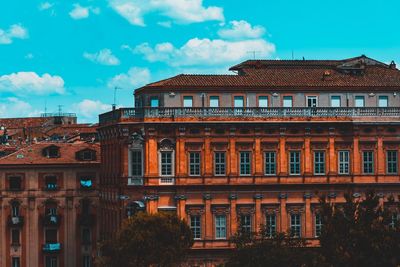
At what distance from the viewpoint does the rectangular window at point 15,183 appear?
117 meters

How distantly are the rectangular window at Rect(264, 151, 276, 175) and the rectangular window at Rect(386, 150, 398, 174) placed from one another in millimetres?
9378

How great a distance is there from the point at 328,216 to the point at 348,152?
22873 millimetres

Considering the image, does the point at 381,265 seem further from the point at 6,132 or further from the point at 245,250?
the point at 6,132

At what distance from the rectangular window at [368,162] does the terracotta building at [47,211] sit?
27806 mm

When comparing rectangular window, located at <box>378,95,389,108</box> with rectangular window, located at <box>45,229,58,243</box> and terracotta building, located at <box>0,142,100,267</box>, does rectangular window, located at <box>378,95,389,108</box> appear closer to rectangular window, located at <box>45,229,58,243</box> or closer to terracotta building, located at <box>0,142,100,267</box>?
terracotta building, located at <box>0,142,100,267</box>

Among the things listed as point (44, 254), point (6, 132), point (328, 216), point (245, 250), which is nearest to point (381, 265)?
point (328, 216)

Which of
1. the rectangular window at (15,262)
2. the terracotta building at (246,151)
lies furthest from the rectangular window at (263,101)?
the rectangular window at (15,262)

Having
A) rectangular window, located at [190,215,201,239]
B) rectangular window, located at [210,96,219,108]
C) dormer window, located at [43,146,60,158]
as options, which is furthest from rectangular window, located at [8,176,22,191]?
rectangular window, located at [190,215,201,239]

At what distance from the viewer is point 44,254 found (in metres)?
117

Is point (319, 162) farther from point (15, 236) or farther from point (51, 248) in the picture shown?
point (15, 236)

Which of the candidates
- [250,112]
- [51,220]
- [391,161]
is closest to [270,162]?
[250,112]

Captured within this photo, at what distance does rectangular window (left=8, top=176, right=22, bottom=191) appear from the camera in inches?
4619

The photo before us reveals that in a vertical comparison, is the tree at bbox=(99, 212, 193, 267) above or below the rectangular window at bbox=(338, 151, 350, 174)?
below

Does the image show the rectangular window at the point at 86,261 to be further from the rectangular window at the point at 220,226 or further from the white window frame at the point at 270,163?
the white window frame at the point at 270,163
